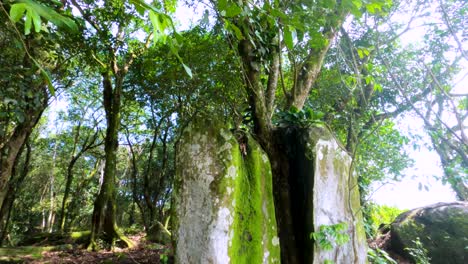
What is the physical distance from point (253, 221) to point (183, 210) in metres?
0.77

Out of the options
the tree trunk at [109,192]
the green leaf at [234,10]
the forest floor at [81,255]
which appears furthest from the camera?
the tree trunk at [109,192]

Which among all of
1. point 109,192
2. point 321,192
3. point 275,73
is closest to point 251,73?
point 275,73

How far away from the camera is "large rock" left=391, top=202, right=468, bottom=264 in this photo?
5961 millimetres

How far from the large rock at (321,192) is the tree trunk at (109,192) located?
6.81 meters

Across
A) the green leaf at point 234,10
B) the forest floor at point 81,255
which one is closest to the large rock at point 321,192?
the green leaf at point 234,10

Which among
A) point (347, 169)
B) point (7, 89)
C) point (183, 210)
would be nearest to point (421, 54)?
point (347, 169)

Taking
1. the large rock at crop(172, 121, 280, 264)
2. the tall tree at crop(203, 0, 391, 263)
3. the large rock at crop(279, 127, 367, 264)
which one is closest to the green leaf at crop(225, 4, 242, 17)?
the tall tree at crop(203, 0, 391, 263)

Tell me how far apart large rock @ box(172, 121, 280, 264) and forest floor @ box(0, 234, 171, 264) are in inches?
183

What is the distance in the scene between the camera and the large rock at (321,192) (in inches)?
132

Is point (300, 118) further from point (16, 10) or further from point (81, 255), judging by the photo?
point (81, 255)

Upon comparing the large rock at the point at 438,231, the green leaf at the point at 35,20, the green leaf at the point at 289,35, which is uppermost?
the green leaf at the point at 289,35

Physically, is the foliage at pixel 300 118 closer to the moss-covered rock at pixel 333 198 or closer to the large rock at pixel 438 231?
the moss-covered rock at pixel 333 198

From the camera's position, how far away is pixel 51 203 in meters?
18.1

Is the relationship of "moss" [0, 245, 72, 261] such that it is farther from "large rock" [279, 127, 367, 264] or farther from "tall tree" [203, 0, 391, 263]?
"large rock" [279, 127, 367, 264]
